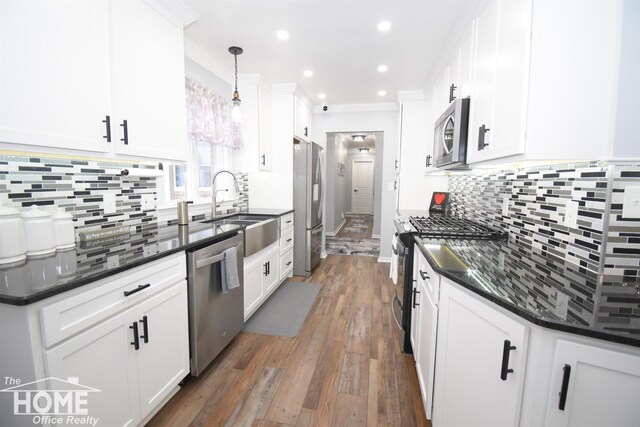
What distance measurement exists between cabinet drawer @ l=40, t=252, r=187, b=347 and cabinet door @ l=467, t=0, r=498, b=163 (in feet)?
6.03

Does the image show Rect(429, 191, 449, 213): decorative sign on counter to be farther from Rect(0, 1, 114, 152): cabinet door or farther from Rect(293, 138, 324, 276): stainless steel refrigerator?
Rect(0, 1, 114, 152): cabinet door

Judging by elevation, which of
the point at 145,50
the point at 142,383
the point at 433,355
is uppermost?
the point at 145,50

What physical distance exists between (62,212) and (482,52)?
2414 millimetres

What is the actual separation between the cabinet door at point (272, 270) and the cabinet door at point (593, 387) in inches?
92.5

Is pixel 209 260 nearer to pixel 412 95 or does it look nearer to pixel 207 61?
pixel 207 61

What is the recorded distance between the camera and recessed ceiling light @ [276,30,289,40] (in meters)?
2.28

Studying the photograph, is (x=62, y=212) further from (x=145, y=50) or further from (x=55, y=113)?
(x=145, y=50)

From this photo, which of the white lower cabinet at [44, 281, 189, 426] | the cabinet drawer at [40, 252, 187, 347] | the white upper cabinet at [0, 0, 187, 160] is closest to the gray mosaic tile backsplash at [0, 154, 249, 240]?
the white upper cabinet at [0, 0, 187, 160]

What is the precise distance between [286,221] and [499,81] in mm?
2527

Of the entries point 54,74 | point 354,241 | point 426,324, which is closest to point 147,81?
point 54,74

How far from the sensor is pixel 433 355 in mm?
1400

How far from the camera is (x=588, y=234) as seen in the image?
3.89 ft

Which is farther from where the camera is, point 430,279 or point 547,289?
point 430,279

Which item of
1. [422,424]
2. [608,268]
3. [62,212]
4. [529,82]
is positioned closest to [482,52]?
[529,82]
